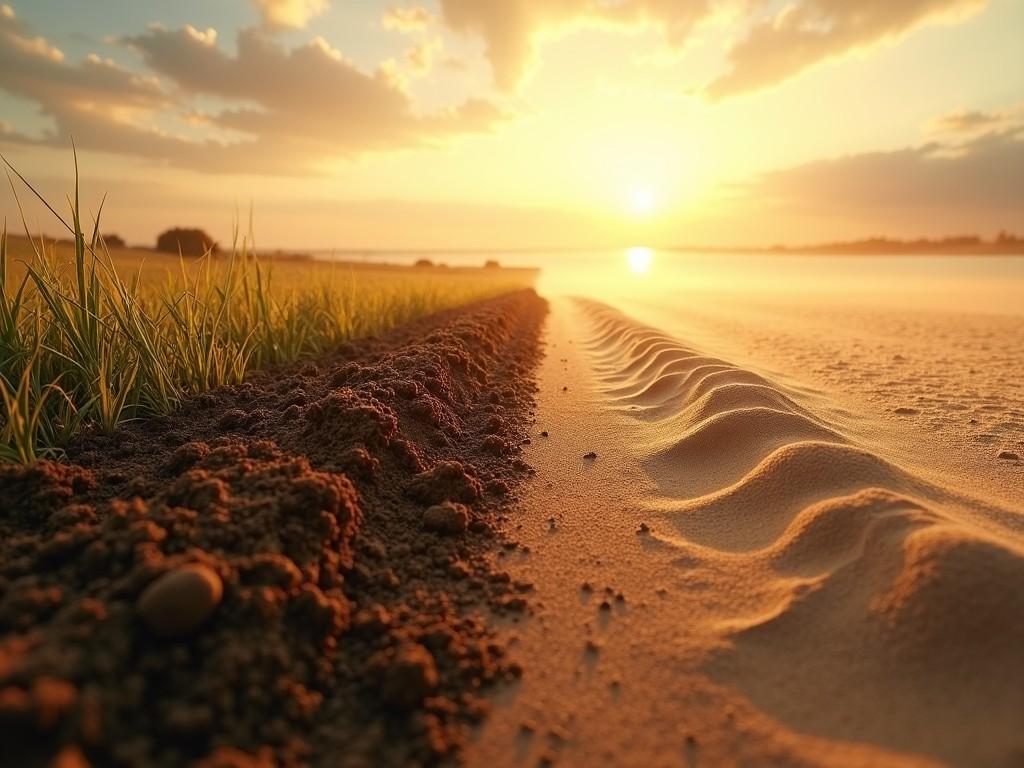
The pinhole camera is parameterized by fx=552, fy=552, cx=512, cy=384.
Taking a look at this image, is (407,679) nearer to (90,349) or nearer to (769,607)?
(769,607)

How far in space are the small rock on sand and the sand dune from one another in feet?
2.93

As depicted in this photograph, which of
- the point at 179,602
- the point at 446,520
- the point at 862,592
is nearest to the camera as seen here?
the point at 179,602

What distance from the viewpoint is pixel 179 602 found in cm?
87

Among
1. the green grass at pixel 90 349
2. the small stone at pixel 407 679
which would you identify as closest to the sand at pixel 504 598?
the small stone at pixel 407 679

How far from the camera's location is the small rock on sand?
0.87 meters

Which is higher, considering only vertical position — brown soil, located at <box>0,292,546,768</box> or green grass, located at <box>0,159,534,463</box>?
green grass, located at <box>0,159,534,463</box>

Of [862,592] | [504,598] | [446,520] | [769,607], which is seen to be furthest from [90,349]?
[862,592]

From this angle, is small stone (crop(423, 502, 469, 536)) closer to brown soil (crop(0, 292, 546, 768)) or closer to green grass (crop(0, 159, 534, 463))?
brown soil (crop(0, 292, 546, 768))

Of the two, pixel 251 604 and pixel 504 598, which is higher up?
pixel 251 604

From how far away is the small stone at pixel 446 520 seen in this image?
4.92 ft

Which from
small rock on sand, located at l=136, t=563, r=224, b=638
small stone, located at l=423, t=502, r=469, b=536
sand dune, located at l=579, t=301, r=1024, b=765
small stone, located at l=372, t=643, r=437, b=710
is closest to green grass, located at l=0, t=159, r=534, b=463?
small rock on sand, located at l=136, t=563, r=224, b=638

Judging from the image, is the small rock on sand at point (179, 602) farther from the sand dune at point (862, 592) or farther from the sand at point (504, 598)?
the sand dune at point (862, 592)

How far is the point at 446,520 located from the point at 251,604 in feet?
2.04

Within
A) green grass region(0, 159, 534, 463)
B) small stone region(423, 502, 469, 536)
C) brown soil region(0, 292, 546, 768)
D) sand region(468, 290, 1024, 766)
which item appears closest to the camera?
brown soil region(0, 292, 546, 768)
